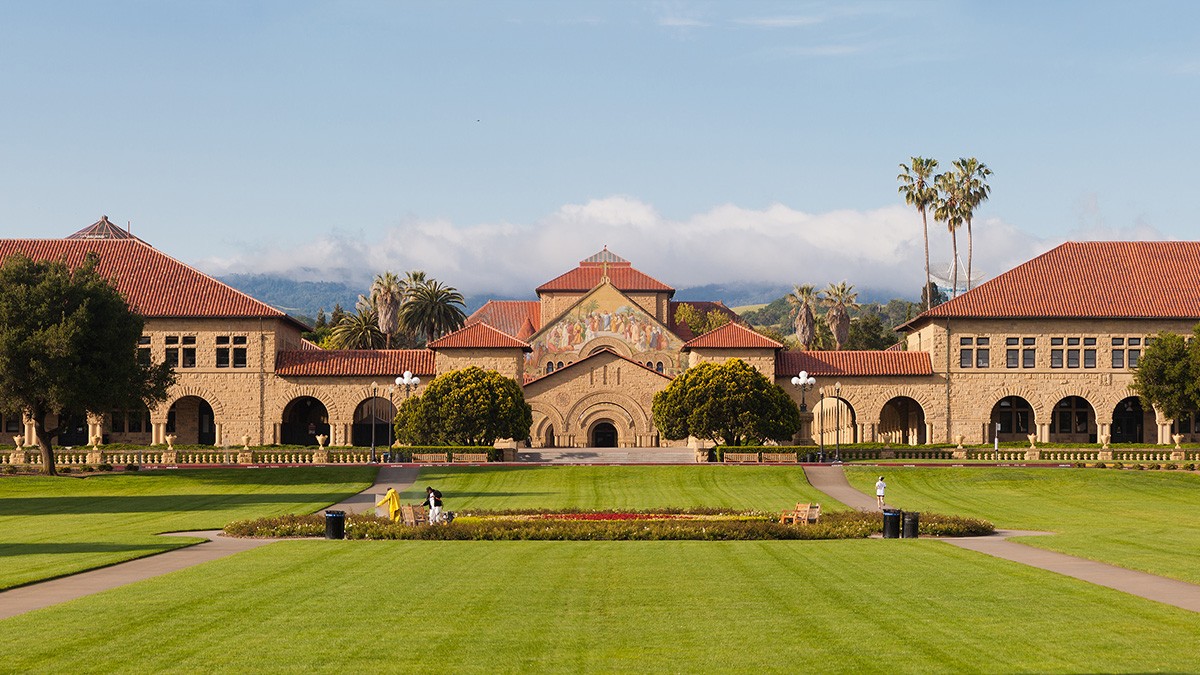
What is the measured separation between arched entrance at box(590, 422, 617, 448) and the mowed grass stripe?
58.2 meters

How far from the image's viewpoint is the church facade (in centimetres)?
8188

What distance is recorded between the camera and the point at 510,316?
123 m

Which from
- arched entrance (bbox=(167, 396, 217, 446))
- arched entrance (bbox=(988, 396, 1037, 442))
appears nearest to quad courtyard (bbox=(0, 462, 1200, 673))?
arched entrance (bbox=(988, 396, 1037, 442))

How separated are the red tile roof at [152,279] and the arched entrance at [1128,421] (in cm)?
4990

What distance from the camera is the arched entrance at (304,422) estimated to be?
85312mm

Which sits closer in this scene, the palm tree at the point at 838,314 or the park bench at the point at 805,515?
the park bench at the point at 805,515

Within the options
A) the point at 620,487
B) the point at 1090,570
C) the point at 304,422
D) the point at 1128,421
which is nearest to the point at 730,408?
the point at 620,487

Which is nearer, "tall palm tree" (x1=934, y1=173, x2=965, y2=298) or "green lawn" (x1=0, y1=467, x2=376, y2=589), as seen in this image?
"green lawn" (x1=0, y1=467, x2=376, y2=589)

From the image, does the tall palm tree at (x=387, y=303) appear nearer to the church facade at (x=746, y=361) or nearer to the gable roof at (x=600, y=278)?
the gable roof at (x=600, y=278)

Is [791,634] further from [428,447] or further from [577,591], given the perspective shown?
[428,447]

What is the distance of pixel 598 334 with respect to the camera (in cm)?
10244

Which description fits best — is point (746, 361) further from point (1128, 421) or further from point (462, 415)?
point (1128, 421)

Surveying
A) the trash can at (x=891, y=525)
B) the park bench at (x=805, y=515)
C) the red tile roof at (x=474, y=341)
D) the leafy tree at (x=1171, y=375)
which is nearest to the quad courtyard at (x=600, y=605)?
the trash can at (x=891, y=525)

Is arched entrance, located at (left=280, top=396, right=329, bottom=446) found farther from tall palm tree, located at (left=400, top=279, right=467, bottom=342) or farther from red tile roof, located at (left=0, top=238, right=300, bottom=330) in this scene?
tall palm tree, located at (left=400, top=279, right=467, bottom=342)
